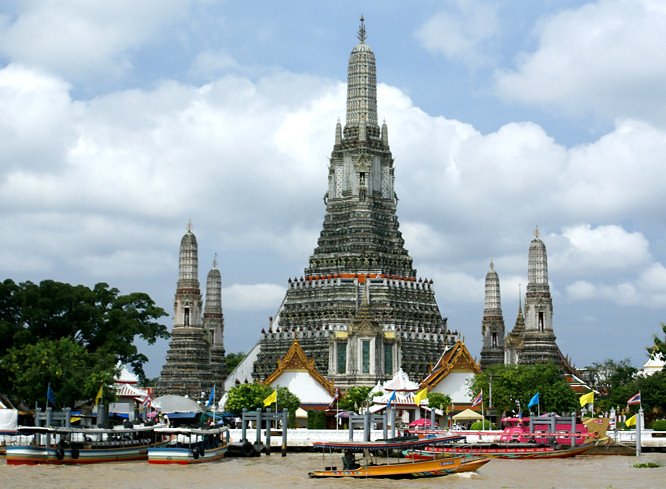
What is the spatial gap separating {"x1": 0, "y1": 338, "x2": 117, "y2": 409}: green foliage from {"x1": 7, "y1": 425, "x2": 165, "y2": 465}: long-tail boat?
1046 centimetres

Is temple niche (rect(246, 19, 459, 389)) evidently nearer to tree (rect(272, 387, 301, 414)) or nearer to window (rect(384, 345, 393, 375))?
window (rect(384, 345, 393, 375))

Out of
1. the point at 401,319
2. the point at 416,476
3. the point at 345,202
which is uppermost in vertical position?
the point at 345,202

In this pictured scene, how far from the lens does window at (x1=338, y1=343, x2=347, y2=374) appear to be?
95.3 m

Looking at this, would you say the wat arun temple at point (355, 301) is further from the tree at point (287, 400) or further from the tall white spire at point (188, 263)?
the tree at point (287, 400)

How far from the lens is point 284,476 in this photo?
58.3m

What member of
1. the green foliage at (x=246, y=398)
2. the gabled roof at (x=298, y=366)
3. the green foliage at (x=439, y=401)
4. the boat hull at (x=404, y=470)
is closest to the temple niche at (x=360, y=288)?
the gabled roof at (x=298, y=366)

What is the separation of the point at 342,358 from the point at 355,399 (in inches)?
353

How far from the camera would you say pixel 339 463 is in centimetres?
6406

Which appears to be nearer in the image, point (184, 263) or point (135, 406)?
point (135, 406)

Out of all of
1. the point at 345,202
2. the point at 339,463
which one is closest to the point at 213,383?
the point at 345,202

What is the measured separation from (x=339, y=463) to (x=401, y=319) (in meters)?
36.0

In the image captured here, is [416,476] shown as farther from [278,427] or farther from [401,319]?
[401,319]

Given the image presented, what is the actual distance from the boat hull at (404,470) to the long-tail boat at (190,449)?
8.18m

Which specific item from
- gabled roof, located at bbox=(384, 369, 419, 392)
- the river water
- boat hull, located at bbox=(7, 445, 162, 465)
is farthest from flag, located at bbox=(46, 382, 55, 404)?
gabled roof, located at bbox=(384, 369, 419, 392)
